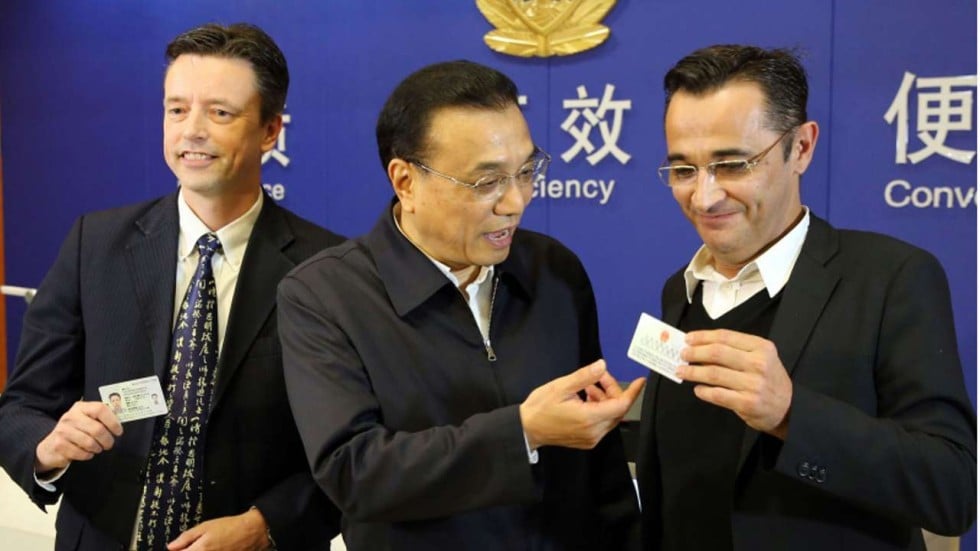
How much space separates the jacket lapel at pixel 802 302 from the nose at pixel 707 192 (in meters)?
0.16

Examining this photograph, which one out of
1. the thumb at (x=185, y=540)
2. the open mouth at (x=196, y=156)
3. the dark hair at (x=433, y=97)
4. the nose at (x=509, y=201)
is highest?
the dark hair at (x=433, y=97)

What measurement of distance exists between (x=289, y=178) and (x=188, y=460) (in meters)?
3.64

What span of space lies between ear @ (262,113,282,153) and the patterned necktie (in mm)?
382

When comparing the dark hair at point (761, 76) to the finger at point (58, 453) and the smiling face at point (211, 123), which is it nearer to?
the smiling face at point (211, 123)

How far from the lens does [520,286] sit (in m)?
1.55

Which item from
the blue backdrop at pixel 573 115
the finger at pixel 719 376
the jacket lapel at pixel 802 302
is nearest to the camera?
the finger at pixel 719 376

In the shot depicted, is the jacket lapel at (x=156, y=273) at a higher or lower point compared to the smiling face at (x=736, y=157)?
lower

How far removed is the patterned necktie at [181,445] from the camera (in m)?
1.71

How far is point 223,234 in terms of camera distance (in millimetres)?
1832

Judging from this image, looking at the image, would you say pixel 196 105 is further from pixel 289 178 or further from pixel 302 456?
pixel 289 178

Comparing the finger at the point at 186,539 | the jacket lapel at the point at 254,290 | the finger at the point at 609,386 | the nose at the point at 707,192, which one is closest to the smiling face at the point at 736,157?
the nose at the point at 707,192

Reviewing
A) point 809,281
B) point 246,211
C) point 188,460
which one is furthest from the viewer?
point 246,211

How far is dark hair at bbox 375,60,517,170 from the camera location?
1469 mm

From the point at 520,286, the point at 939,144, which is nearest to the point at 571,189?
the point at 939,144
